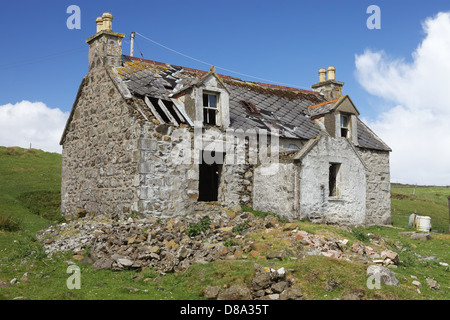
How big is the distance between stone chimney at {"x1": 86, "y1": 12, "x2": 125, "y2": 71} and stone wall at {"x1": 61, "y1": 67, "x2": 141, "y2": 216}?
461mm

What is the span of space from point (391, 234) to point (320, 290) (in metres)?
11.1

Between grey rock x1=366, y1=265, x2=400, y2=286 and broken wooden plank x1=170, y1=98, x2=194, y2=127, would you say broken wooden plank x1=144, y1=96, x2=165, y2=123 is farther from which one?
grey rock x1=366, y1=265, x2=400, y2=286

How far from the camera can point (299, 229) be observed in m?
13.3

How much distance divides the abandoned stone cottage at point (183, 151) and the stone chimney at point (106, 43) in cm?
4

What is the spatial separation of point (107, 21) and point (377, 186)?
14.9 meters

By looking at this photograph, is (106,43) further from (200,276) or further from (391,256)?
(391,256)

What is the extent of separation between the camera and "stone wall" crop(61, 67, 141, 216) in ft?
50.5

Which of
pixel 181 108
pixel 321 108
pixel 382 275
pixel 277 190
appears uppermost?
pixel 321 108

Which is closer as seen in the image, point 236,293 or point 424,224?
point 236,293

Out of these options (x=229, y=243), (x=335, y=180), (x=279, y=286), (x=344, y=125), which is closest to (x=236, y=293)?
(x=279, y=286)

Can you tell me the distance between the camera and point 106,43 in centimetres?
1762

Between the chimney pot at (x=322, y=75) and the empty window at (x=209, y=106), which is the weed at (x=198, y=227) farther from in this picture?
the chimney pot at (x=322, y=75)
